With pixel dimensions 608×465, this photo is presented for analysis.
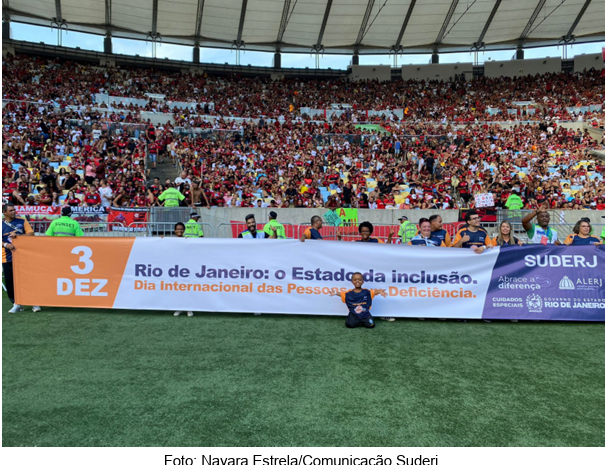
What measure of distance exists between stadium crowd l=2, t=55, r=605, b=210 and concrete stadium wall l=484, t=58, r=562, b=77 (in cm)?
418

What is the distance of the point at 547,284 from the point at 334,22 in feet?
106

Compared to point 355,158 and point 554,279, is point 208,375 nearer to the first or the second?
point 554,279

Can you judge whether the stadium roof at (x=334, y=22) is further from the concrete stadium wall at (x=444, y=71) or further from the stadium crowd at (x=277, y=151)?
the stadium crowd at (x=277, y=151)

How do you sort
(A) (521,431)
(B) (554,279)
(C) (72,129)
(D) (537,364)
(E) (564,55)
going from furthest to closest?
(E) (564,55) → (C) (72,129) → (B) (554,279) → (D) (537,364) → (A) (521,431)

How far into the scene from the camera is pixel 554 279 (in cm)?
625

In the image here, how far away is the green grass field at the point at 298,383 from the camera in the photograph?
3.05 meters

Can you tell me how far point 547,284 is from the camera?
6246 mm

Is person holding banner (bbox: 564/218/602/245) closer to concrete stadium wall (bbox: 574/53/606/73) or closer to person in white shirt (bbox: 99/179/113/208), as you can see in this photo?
person in white shirt (bbox: 99/179/113/208)

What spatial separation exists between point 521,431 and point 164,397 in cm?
286

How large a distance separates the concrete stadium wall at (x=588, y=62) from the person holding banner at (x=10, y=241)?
43482 mm

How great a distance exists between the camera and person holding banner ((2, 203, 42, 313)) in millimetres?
6613

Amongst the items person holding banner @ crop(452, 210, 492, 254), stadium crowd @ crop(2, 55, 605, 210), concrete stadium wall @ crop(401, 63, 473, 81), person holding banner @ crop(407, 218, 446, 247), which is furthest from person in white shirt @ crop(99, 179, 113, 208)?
concrete stadium wall @ crop(401, 63, 473, 81)

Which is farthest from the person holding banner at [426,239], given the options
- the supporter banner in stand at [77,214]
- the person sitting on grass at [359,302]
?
the supporter banner in stand at [77,214]

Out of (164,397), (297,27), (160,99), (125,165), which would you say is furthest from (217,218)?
(297,27)
